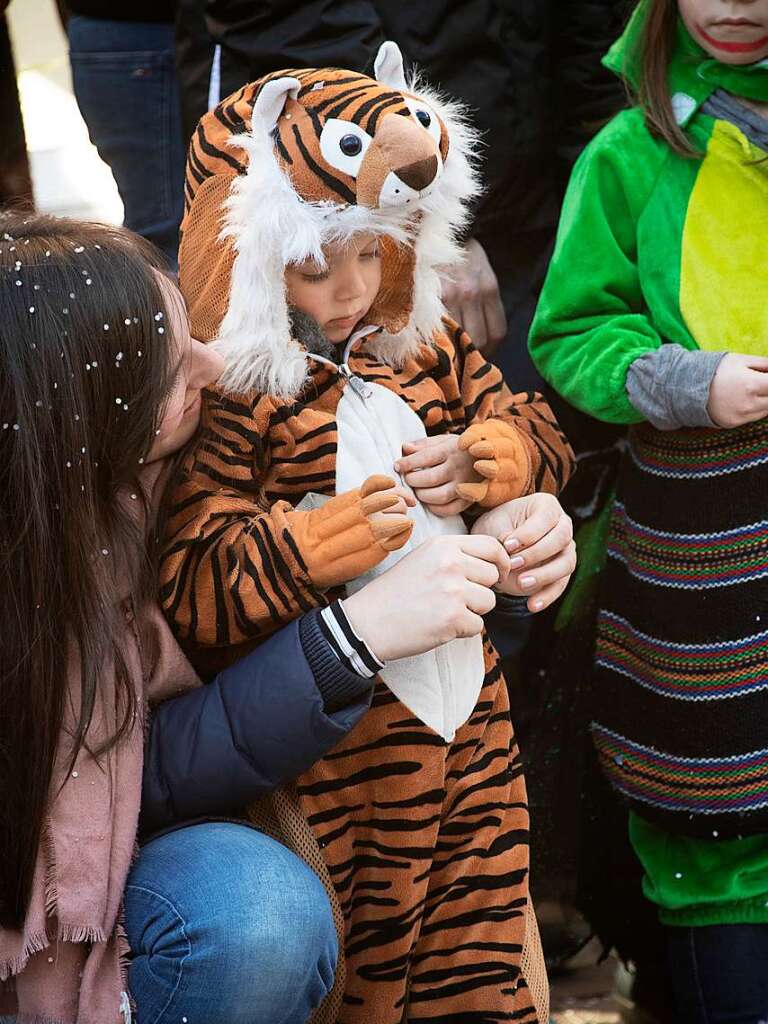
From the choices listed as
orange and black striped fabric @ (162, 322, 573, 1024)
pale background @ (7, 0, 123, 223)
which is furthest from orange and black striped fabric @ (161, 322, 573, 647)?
pale background @ (7, 0, 123, 223)

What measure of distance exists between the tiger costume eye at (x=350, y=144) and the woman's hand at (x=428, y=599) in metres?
0.41

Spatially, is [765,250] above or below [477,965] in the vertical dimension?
above

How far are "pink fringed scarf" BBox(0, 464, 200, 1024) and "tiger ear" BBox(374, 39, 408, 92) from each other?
63cm

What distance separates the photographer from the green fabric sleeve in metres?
1.75

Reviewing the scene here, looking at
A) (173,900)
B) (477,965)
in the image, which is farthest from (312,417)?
(477,965)

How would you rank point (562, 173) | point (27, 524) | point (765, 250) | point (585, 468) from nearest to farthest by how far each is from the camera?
1. point (27, 524)
2. point (765, 250)
3. point (562, 173)
4. point (585, 468)

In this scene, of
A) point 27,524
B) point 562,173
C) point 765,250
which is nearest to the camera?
point 27,524

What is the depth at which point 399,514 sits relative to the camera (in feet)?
4.57

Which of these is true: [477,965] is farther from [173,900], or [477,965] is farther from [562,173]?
[562,173]

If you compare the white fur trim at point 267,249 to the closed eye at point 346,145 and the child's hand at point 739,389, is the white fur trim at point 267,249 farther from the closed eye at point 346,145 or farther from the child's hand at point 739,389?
the child's hand at point 739,389

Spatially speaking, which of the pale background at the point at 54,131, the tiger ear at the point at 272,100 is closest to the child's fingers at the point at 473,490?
the tiger ear at the point at 272,100

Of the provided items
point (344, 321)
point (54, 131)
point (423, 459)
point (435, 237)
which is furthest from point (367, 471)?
point (54, 131)

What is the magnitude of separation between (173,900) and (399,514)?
1.50 feet

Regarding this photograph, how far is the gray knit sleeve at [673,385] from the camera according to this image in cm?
166
